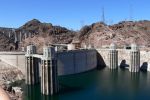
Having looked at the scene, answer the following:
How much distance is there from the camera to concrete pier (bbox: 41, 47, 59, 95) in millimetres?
36219

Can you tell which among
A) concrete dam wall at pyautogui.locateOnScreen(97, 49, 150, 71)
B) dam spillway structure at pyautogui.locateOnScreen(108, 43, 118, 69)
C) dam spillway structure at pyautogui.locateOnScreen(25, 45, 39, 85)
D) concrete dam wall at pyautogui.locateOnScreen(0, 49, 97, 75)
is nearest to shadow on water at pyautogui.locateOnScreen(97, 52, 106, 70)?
concrete dam wall at pyautogui.locateOnScreen(97, 49, 150, 71)

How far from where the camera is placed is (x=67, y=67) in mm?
53156

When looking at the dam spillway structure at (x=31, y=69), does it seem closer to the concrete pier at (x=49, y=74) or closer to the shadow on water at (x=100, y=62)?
the concrete pier at (x=49, y=74)

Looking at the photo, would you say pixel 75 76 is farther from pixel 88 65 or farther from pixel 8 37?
pixel 8 37

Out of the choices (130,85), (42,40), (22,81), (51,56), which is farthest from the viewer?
(42,40)

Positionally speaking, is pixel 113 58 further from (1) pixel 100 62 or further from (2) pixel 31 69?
(2) pixel 31 69

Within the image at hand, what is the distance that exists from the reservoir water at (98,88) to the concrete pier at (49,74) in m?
1.06

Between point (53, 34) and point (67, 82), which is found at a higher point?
point (53, 34)

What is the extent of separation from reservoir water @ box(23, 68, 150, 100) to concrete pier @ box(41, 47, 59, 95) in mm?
1058

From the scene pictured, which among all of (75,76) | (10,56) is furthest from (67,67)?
(10,56)

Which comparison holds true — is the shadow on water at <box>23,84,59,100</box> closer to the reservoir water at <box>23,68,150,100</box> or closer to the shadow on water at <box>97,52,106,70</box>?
the reservoir water at <box>23,68,150,100</box>

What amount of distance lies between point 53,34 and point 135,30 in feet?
96.7

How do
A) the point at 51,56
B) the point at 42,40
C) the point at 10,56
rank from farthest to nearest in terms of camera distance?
the point at 42,40 → the point at 10,56 → the point at 51,56

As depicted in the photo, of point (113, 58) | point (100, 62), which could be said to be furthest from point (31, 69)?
point (100, 62)
